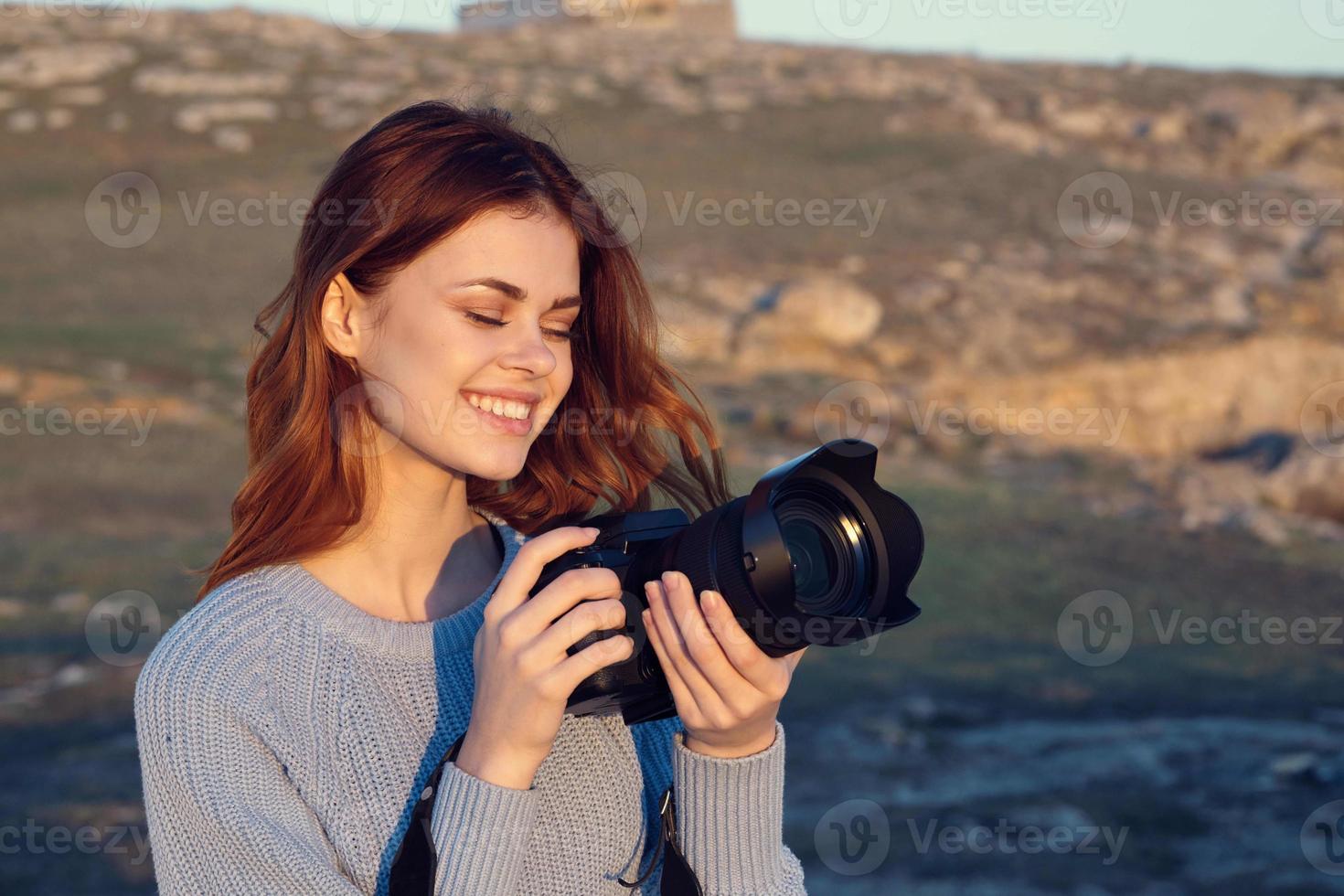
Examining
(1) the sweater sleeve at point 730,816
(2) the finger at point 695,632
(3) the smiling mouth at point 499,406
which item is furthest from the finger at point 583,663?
(3) the smiling mouth at point 499,406

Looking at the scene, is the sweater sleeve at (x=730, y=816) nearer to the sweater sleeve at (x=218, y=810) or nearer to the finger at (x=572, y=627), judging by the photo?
the finger at (x=572, y=627)

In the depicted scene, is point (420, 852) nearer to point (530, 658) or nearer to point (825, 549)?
point (530, 658)

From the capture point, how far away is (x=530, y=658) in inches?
74.2

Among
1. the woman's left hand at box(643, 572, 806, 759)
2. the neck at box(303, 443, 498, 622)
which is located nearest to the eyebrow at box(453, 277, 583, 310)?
the neck at box(303, 443, 498, 622)

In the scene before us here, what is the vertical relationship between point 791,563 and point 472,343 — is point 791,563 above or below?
below

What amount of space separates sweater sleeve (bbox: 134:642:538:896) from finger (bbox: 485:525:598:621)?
252mm

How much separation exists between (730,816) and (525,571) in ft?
1.87

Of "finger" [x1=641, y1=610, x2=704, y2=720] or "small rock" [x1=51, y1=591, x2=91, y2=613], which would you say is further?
"small rock" [x1=51, y1=591, x2=91, y2=613]

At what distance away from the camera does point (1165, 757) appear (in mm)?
6840

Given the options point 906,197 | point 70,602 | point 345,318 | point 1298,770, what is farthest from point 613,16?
point 345,318

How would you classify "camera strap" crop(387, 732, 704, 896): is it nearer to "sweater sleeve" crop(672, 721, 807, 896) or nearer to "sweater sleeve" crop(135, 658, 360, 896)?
"sweater sleeve" crop(135, 658, 360, 896)

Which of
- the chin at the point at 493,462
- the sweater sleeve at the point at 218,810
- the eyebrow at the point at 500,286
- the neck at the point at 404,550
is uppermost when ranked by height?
the eyebrow at the point at 500,286

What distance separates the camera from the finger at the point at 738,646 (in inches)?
75.5

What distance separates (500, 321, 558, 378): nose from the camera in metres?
2.18
